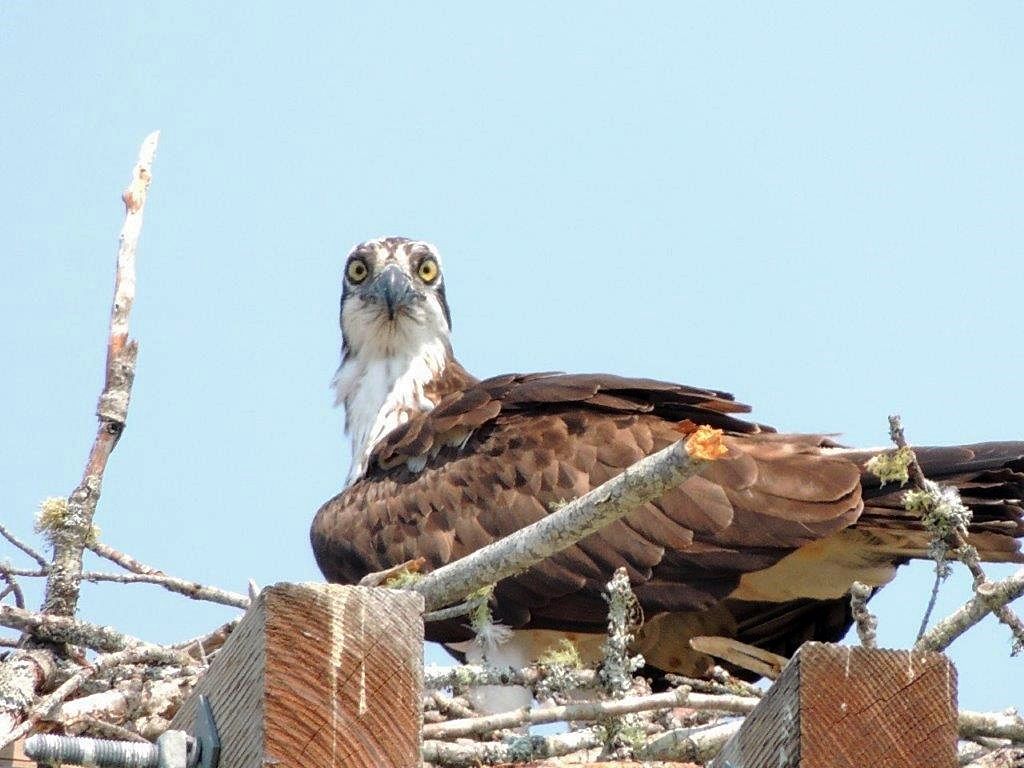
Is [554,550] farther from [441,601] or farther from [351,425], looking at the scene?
[351,425]

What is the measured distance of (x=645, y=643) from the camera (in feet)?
22.3

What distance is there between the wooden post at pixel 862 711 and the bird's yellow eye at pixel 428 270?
6.24 metres

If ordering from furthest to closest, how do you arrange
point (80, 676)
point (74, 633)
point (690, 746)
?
point (74, 633), point (80, 676), point (690, 746)

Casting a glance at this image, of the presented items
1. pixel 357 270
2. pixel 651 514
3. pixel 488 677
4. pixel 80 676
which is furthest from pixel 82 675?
pixel 357 270

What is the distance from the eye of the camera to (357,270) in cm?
845

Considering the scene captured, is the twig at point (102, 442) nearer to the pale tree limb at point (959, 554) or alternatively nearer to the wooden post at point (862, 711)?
the pale tree limb at point (959, 554)

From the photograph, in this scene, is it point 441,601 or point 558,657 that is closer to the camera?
point 441,601

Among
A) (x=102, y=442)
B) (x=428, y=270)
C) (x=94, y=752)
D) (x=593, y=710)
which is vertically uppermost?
(x=428, y=270)

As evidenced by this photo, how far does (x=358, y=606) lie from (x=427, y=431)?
477 cm

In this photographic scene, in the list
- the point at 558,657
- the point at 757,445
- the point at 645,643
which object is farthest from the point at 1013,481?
the point at 558,657

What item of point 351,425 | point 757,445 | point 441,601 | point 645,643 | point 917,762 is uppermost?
point 351,425

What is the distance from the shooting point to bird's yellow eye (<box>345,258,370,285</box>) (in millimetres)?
8422

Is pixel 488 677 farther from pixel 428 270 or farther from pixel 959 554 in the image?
pixel 428 270

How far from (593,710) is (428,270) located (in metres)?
4.60
